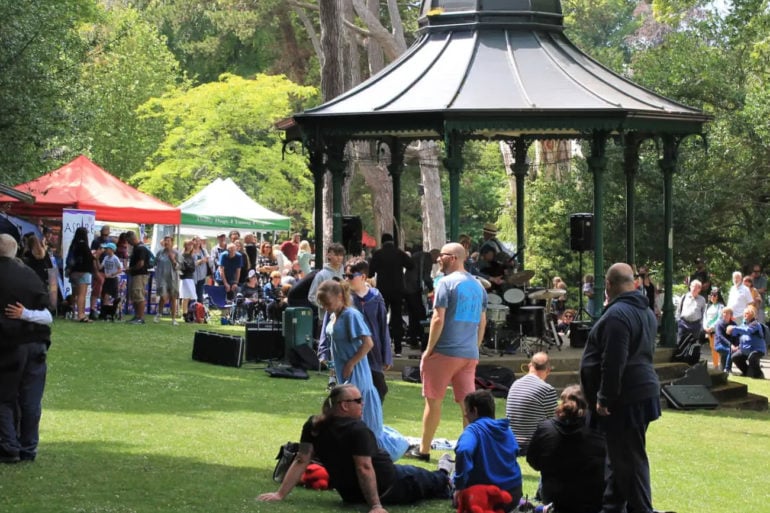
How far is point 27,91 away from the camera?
2491cm

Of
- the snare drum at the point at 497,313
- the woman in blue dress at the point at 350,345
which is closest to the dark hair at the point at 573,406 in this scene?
the woman in blue dress at the point at 350,345

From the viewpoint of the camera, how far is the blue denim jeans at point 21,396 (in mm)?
11828

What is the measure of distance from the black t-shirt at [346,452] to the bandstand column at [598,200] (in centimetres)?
1220

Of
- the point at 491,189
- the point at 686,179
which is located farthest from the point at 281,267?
the point at 491,189

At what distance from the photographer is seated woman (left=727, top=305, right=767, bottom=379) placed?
83.6 feet

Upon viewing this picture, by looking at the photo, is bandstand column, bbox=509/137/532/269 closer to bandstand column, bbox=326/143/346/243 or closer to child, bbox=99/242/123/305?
bandstand column, bbox=326/143/346/243

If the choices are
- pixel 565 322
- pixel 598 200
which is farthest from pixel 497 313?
pixel 565 322

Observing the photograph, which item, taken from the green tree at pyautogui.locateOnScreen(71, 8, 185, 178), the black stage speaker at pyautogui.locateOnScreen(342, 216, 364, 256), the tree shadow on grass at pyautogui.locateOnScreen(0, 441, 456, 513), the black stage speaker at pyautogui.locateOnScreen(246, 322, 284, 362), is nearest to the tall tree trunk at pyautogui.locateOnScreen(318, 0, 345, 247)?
the black stage speaker at pyautogui.locateOnScreen(342, 216, 364, 256)

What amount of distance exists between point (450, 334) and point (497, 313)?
353 inches

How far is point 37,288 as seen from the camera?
12.1 meters

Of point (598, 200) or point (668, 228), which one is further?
point (668, 228)

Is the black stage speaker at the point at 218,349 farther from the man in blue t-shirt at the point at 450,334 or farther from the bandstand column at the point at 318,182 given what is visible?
the man in blue t-shirt at the point at 450,334

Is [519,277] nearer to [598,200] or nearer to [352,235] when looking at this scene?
[598,200]

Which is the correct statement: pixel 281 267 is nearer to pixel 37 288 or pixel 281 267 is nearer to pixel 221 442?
pixel 221 442
